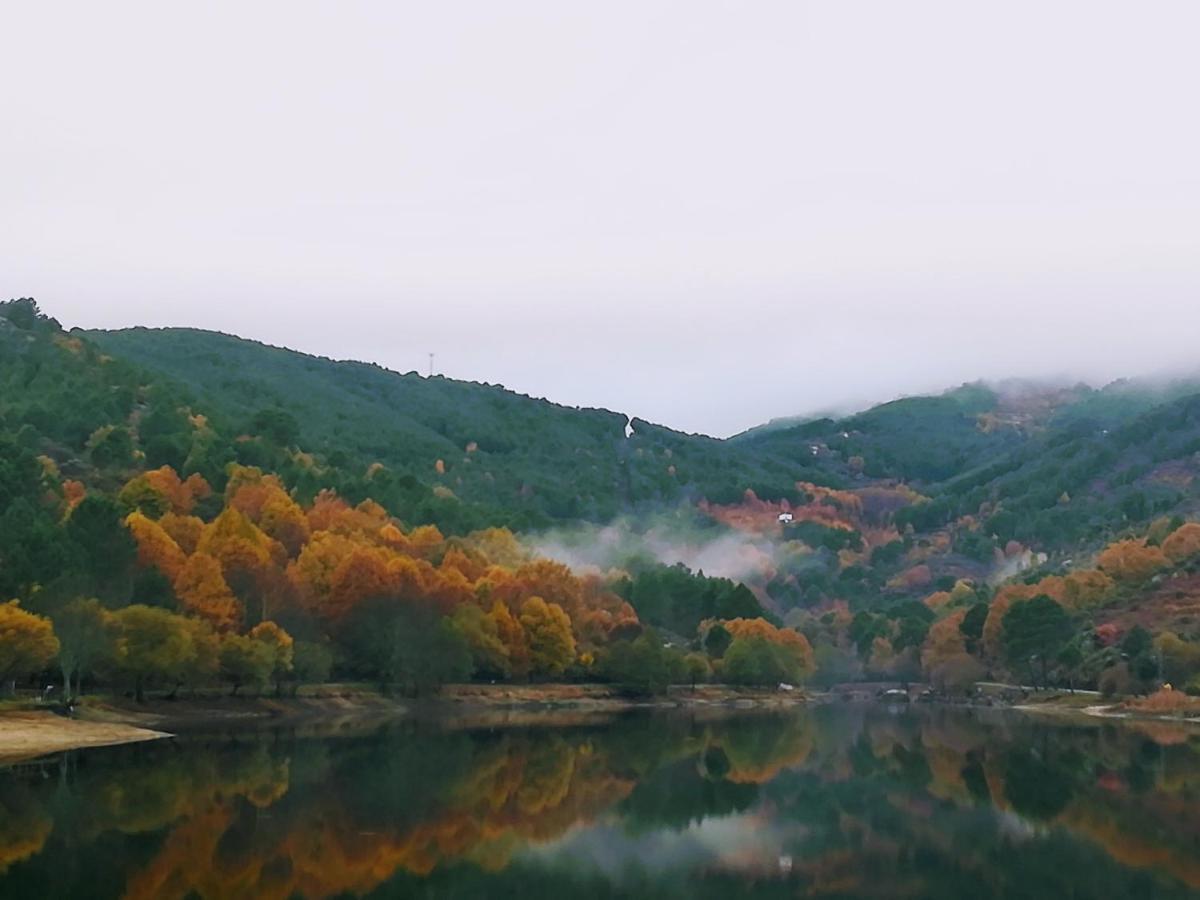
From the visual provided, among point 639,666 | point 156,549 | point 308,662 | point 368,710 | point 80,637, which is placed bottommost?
point 368,710

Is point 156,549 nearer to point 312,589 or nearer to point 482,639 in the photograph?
point 312,589

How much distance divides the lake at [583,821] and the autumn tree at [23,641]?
932 centimetres

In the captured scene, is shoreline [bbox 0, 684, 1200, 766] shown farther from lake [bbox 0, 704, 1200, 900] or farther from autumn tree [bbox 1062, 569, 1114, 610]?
autumn tree [bbox 1062, 569, 1114, 610]

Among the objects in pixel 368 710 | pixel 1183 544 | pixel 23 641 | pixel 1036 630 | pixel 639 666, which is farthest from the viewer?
pixel 1183 544

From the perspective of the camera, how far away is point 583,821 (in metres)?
50.7

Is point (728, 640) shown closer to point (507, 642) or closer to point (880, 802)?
point (507, 642)

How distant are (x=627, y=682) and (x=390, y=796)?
298ft

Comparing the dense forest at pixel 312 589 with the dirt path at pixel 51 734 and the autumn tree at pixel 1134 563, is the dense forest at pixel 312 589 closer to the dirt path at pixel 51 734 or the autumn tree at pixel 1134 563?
the autumn tree at pixel 1134 563

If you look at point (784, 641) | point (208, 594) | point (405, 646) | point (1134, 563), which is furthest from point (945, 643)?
point (208, 594)

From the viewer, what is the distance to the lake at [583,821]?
125 ft

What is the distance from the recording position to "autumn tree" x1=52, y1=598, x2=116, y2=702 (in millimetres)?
81938

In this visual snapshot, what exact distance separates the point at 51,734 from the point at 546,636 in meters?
65.0

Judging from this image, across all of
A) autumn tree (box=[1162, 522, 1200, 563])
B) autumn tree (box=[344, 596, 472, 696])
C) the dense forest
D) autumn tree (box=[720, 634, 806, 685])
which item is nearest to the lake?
the dense forest

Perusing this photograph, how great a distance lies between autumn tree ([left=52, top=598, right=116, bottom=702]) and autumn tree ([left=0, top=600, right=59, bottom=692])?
5.74 ft
